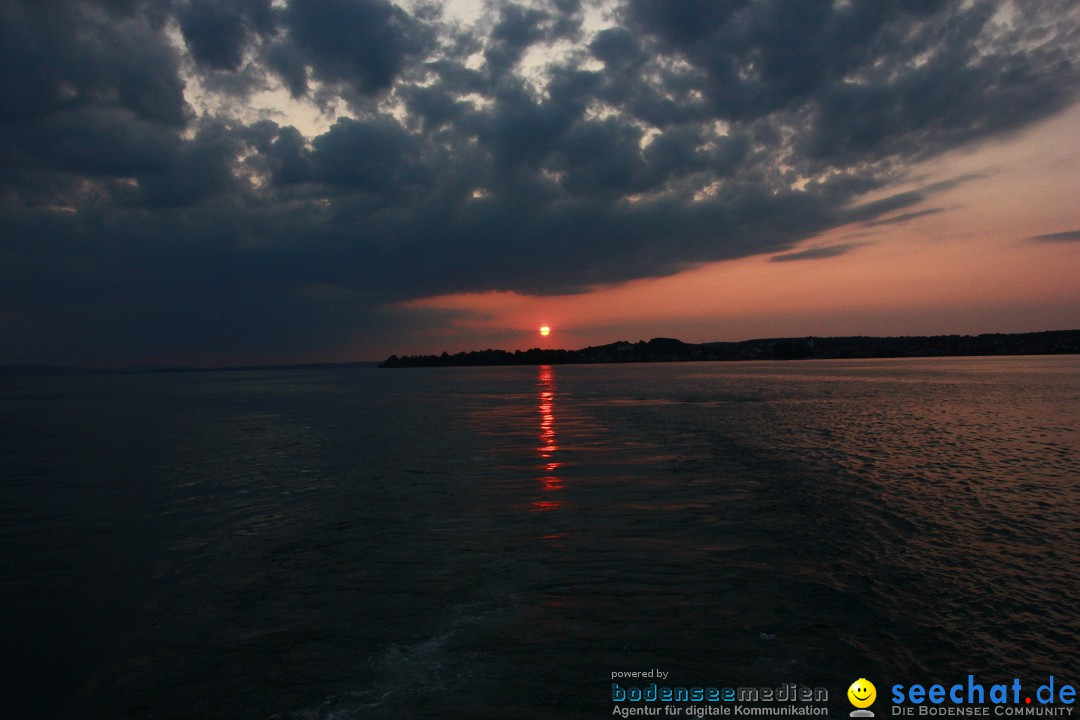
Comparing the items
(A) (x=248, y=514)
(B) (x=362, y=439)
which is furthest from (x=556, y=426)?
(A) (x=248, y=514)

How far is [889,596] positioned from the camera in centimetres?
1162

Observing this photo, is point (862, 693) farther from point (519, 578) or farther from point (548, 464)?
point (548, 464)

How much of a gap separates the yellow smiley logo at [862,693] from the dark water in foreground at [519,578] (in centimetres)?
19

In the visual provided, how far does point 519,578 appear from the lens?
42.0 feet

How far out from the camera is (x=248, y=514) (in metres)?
19.3

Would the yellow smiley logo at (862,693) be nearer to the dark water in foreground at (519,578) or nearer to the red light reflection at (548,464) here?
the dark water in foreground at (519,578)

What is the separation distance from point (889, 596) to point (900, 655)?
8.31 ft

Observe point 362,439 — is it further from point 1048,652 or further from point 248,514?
point 1048,652

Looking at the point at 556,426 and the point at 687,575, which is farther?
the point at 556,426

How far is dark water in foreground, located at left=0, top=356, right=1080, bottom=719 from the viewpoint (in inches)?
350

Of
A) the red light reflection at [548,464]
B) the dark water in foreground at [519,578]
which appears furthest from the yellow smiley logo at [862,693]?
the red light reflection at [548,464]

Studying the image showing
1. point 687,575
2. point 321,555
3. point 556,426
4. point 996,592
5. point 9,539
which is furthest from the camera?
point 556,426

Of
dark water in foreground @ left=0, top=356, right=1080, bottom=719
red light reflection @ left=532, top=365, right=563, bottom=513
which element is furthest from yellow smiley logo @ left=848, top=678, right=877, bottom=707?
red light reflection @ left=532, top=365, right=563, bottom=513

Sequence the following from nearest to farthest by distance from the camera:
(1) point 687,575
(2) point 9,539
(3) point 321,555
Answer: (1) point 687,575 < (3) point 321,555 < (2) point 9,539
